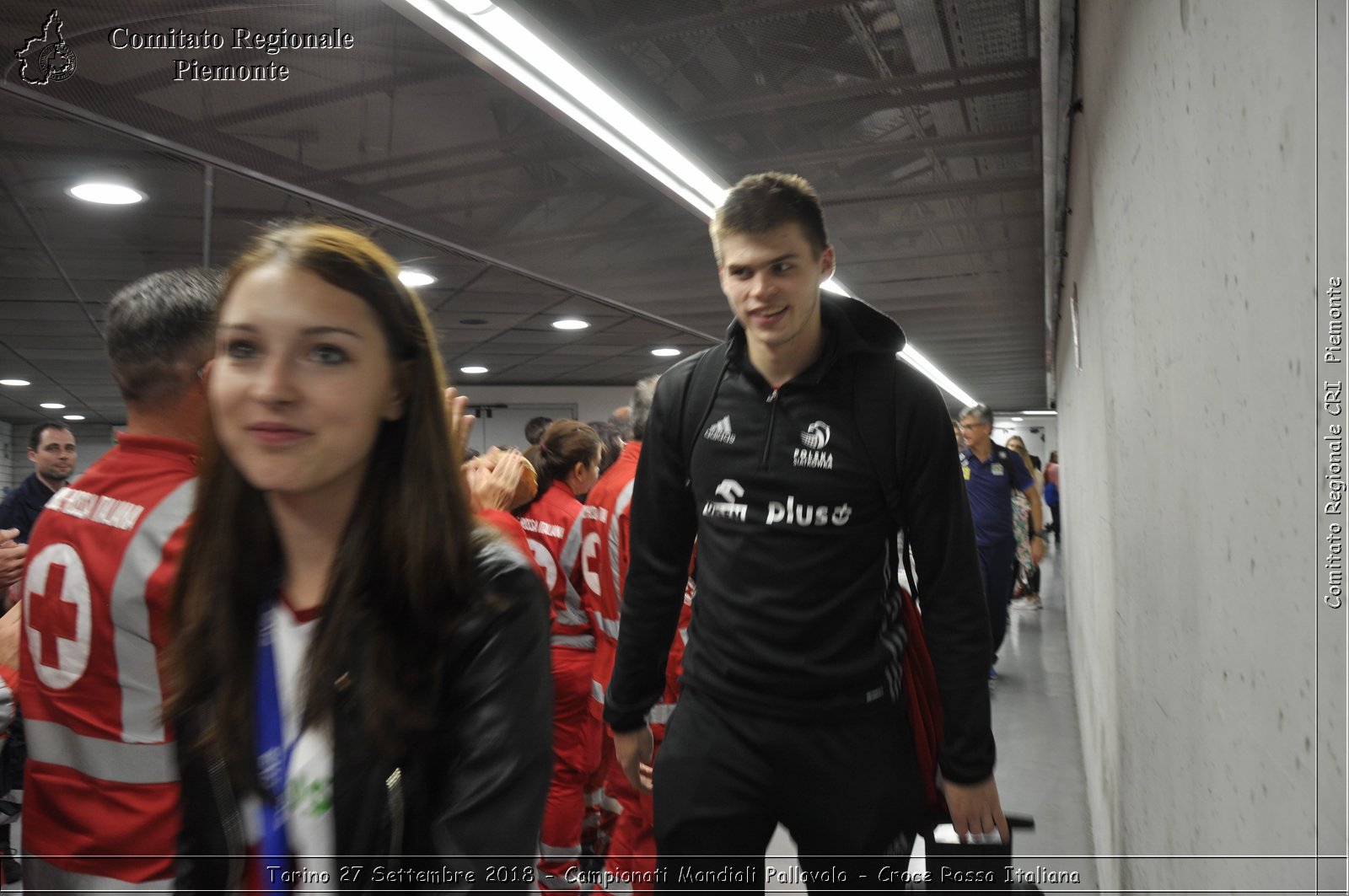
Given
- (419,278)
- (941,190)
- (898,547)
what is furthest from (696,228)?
(898,547)

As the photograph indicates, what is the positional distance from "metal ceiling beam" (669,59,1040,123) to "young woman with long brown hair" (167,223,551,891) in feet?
8.40

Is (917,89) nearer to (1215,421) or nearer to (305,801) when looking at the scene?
(1215,421)

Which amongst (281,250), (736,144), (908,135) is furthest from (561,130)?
(281,250)

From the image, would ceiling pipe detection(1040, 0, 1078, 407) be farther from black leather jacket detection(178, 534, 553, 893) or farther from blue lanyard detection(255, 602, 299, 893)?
blue lanyard detection(255, 602, 299, 893)

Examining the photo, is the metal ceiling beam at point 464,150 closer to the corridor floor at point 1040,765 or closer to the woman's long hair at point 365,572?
the woman's long hair at point 365,572

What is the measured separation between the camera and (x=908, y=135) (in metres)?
3.76

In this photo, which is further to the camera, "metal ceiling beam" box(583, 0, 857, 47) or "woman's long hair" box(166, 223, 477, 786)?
"metal ceiling beam" box(583, 0, 857, 47)

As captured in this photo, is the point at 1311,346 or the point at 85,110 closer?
the point at 1311,346

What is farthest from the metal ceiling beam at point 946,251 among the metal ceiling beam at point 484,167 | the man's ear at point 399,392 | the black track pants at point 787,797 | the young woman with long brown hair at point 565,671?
the man's ear at point 399,392

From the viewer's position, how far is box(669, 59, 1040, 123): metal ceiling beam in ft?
10.3

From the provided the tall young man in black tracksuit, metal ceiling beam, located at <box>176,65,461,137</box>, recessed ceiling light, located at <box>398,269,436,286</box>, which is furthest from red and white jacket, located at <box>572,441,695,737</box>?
recessed ceiling light, located at <box>398,269,436,286</box>

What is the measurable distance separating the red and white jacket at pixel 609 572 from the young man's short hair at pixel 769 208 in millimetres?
1228

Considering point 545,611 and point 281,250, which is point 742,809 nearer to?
point 545,611

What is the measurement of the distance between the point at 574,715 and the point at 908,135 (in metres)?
2.88
